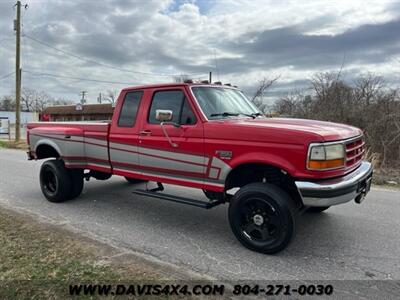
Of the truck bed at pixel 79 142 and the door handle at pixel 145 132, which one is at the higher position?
the door handle at pixel 145 132

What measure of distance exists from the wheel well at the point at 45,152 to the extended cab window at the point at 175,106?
2664 millimetres

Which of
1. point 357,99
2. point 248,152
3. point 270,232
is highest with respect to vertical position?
point 357,99

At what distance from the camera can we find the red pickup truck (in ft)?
12.6

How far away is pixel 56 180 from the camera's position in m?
6.46

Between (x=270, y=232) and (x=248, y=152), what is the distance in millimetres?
970

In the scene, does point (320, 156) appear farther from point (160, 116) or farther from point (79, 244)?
point (79, 244)

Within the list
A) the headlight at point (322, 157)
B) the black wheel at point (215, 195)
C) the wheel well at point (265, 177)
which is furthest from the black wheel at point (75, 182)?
the headlight at point (322, 157)

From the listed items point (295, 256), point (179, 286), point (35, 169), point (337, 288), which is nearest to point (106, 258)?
point (179, 286)

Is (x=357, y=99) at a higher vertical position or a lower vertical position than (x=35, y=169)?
higher

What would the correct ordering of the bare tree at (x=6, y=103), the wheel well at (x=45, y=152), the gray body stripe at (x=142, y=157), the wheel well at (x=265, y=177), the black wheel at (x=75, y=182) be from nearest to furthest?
1. the wheel well at (x=265, y=177)
2. the gray body stripe at (x=142, y=157)
3. the black wheel at (x=75, y=182)
4. the wheel well at (x=45, y=152)
5. the bare tree at (x=6, y=103)

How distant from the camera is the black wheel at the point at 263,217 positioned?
396 cm

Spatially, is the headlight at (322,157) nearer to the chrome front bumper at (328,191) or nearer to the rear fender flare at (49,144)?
the chrome front bumper at (328,191)

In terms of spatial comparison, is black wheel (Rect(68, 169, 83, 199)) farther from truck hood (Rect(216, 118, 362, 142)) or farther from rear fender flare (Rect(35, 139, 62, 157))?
truck hood (Rect(216, 118, 362, 142))

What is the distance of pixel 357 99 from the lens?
14.3m
